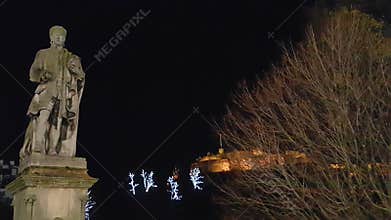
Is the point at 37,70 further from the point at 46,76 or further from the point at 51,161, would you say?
the point at 51,161

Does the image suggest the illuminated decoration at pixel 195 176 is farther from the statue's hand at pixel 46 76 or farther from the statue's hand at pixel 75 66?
the statue's hand at pixel 46 76

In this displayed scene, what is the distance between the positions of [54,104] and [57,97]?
13 cm

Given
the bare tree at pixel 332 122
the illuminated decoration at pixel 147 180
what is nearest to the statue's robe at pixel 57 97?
the bare tree at pixel 332 122

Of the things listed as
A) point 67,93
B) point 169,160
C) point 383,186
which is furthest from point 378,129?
point 169,160

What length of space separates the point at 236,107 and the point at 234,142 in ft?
6.26

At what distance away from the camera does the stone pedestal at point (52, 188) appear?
8773 mm

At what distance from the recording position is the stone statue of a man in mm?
9188

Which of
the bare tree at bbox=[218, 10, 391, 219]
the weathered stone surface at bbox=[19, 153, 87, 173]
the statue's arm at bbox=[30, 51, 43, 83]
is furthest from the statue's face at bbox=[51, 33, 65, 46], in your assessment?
the bare tree at bbox=[218, 10, 391, 219]

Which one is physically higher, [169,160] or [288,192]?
[169,160]

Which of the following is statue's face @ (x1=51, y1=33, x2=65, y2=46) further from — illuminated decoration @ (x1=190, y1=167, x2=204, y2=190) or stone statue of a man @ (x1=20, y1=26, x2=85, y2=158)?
illuminated decoration @ (x1=190, y1=167, x2=204, y2=190)

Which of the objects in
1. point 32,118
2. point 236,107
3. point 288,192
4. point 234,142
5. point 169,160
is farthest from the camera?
point 169,160

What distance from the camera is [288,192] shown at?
16.6m

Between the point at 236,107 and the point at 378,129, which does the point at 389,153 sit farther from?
the point at 236,107

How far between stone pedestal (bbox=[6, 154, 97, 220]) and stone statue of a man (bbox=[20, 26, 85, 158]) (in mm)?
233
